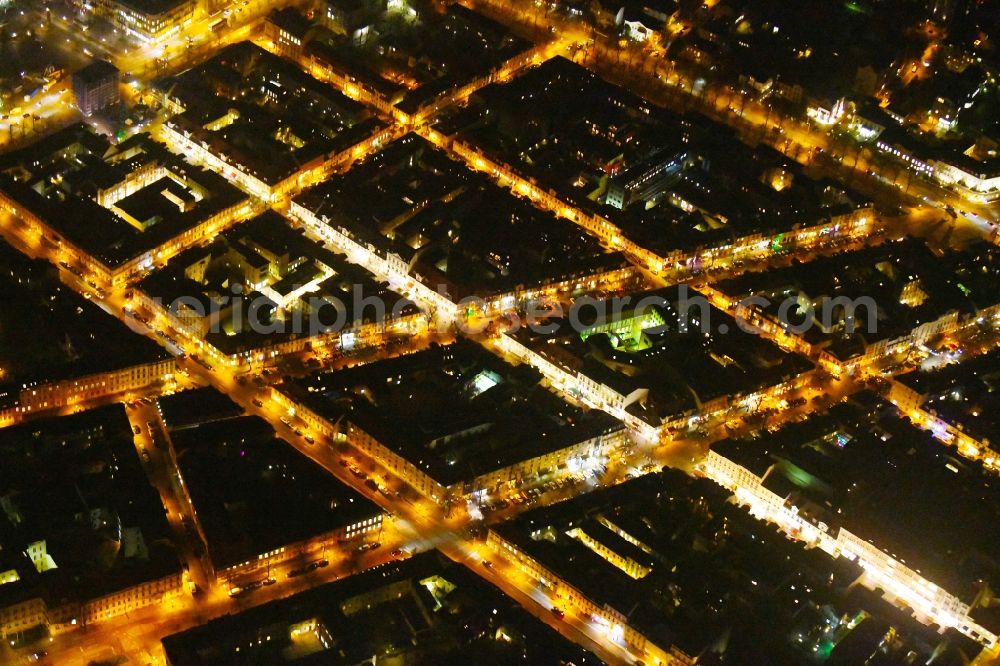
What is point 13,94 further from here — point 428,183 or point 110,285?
point 428,183

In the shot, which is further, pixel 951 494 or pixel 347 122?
pixel 347 122

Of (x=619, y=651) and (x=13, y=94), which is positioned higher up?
(x=13, y=94)

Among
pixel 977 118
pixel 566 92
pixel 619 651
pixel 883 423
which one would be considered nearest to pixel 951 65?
pixel 977 118

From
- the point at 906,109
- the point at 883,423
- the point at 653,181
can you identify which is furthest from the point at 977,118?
the point at 883,423

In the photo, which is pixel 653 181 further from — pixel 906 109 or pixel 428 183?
pixel 906 109

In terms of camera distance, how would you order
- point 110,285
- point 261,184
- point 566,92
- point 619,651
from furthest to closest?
point 566,92, point 261,184, point 110,285, point 619,651

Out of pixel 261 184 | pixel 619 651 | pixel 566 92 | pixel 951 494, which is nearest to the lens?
pixel 619 651
